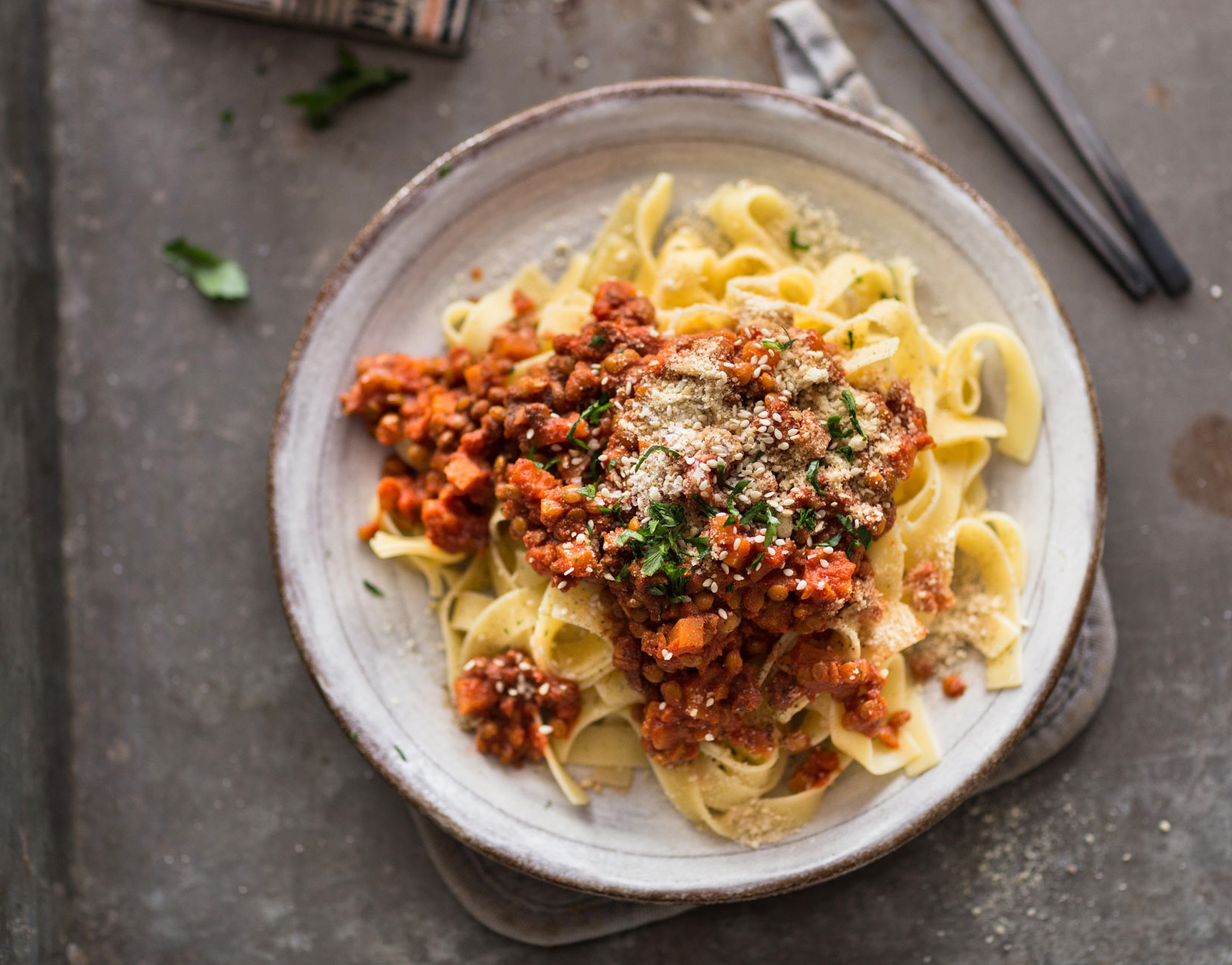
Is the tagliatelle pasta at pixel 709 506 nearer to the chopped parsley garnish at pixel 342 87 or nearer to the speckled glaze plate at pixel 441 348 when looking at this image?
the speckled glaze plate at pixel 441 348

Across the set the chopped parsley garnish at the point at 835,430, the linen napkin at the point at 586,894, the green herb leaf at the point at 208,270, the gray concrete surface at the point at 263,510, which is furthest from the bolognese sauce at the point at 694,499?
the green herb leaf at the point at 208,270

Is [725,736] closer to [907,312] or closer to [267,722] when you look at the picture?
[907,312]

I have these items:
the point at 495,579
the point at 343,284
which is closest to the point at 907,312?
the point at 495,579

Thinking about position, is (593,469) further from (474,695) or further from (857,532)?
(474,695)

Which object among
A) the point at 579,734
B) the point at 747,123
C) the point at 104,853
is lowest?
the point at 104,853

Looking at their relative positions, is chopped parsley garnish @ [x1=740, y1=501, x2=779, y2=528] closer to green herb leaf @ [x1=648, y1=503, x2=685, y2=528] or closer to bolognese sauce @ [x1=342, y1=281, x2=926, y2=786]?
bolognese sauce @ [x1=342, y1=281, x2=926, y2=786]
